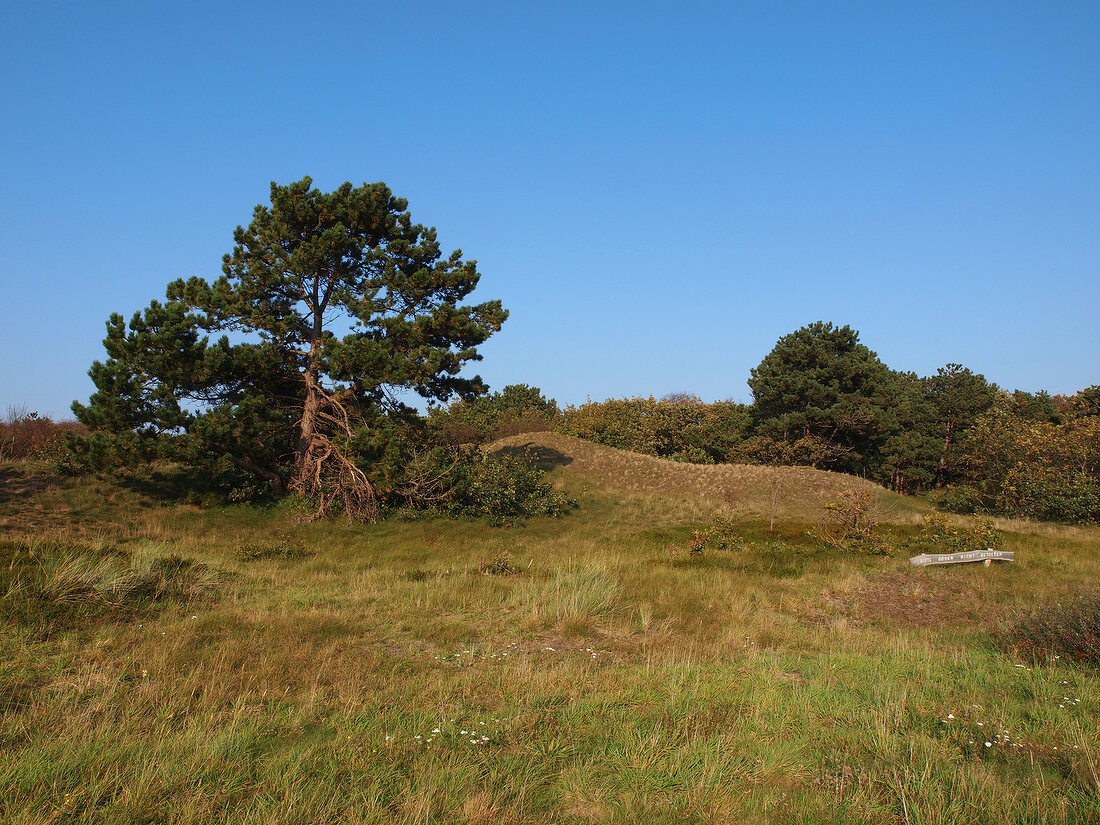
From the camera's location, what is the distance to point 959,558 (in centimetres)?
1433

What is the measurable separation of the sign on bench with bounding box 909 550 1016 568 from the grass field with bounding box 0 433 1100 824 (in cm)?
64

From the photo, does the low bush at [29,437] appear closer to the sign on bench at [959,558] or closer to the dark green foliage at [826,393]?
the sign on bench at [959,558]

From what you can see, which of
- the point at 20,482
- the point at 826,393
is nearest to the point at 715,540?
the point at 20,482

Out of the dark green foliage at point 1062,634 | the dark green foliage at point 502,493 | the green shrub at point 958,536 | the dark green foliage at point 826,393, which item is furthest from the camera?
the dark green foliage at point 826,393

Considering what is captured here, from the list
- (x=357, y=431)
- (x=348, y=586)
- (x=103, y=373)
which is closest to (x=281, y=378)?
(x=357, y=431)

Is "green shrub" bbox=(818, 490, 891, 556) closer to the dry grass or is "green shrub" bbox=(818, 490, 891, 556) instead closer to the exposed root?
the dry grass

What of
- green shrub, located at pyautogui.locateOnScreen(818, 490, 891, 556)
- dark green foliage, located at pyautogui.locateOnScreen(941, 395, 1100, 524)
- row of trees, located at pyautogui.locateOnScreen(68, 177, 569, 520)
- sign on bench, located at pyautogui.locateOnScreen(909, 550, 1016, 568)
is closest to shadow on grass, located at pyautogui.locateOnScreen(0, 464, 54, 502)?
row of trees, located at pyautogui.locateOnScreen(68, 177, 569, 520)

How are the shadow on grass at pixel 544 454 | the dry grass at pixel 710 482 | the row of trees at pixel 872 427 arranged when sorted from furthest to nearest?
the shadow on grass at pixel 544 454, the row of trees at pixel 872 427, the dry grass at pixel 710 482

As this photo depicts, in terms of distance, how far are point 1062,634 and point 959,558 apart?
23.2 feet

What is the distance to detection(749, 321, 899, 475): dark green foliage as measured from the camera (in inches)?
1708

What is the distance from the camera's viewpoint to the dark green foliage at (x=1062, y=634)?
7.41m

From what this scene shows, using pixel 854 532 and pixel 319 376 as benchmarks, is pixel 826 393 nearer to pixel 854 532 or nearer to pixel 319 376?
pixel 854 532

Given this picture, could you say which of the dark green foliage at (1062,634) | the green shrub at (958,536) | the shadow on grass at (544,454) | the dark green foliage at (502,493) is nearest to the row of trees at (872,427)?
the shadow on grass at (544,454)

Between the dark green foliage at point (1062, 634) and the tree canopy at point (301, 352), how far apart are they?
52.6 ft
